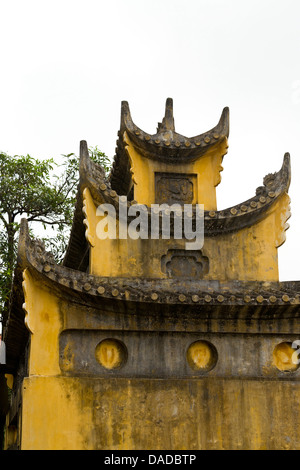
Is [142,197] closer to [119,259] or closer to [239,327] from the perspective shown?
[119,259]

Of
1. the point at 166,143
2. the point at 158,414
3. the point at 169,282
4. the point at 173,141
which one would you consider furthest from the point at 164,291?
the point at 173,141

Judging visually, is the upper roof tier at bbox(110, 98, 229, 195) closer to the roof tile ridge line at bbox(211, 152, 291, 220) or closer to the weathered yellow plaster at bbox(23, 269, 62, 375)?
the roof tile ridge line at bbox(211, 152, 291, 220)

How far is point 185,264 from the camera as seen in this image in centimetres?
1405

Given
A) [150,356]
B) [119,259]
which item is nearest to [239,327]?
[150,356]

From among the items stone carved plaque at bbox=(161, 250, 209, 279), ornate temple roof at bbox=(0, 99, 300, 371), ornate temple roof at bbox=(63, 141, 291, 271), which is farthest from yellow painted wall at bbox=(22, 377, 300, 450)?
ornate temple roof at bbox=(63, 141, 291, 271)

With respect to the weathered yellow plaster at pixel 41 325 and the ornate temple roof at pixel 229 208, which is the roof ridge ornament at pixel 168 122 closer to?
the ornate temple roof at pixel 229 208

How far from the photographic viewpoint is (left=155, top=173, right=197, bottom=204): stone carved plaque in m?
14.7

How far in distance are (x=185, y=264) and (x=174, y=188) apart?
70.3 inches

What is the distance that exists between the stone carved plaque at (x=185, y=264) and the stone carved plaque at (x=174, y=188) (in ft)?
4.14

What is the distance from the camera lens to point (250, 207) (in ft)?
46.1

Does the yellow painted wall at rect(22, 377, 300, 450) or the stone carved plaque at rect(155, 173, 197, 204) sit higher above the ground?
the stone carved plaque at rect(155, 173, 197, 204)

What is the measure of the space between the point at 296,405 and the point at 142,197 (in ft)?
16.8

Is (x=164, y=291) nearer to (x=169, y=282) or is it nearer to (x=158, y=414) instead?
(x=169, y=282)

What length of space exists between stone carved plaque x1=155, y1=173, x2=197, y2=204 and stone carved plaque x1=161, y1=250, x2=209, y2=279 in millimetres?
1261
